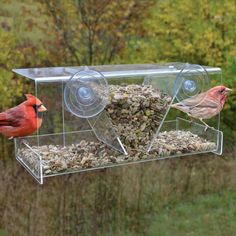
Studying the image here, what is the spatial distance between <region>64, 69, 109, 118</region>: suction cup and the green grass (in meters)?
2.98

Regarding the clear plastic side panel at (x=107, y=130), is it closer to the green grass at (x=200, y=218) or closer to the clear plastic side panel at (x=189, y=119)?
the clear plastic side panel at (x=189, y=119)

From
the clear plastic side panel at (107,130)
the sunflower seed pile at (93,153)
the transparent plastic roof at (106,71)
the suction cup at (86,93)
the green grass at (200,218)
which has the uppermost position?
the transparent plastic roof at (106,71)

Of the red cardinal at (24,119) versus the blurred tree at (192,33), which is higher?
the blurred tree at (192,33)

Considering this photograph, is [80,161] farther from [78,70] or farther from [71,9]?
[71,9]

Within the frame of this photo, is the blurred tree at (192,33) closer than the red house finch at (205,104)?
No

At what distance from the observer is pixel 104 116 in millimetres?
3068

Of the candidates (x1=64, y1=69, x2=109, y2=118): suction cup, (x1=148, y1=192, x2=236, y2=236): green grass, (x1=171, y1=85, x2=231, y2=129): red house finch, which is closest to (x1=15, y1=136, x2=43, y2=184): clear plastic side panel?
(x1=64, y1=69, x2=109, y2=118): suction cup

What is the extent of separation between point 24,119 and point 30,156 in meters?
0.26

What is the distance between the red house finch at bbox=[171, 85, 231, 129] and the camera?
3152mm

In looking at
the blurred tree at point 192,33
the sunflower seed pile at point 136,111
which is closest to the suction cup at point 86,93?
the sunflower seed pile at point 136,111

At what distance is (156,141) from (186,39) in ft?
11.2

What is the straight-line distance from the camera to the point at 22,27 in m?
7.50

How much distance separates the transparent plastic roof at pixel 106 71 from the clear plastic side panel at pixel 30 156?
39 cm

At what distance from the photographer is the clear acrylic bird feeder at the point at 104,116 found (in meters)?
2.88
